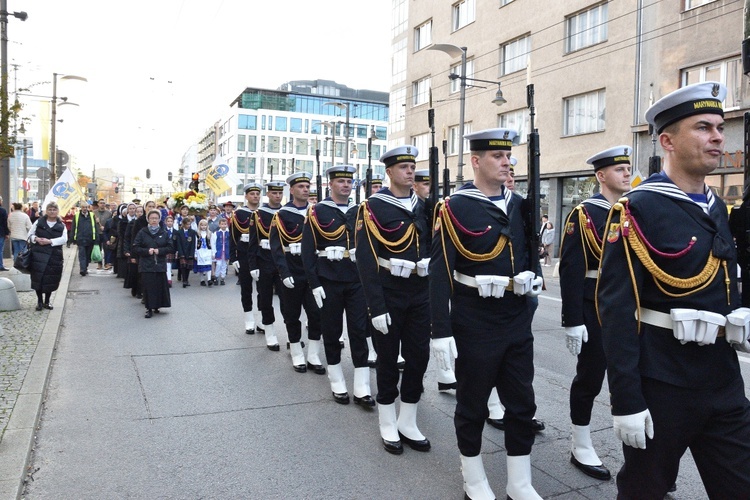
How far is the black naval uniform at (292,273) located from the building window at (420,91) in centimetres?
2876

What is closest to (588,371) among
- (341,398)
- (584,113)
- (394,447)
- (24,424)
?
(394,447)

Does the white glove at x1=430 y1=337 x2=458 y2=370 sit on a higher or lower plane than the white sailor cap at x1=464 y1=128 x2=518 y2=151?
lower

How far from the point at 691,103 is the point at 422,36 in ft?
117

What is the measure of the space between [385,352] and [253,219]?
169 inches

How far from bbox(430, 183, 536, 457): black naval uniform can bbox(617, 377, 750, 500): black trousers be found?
Answer: 1.04 m

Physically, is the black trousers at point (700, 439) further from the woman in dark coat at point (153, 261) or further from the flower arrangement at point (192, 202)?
the flower arrangement at point (192, 202)

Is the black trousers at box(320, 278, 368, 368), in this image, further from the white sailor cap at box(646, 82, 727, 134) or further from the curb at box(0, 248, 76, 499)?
the white sailor cap at box(646, 82, 727, 134)

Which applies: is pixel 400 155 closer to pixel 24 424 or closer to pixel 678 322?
pixel 678 322

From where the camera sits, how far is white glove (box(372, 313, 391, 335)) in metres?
4.75

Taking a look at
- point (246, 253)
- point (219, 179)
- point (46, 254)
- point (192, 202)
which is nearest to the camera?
point (246, 253)

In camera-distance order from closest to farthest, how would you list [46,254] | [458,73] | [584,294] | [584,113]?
[584,294], [46,254], [584,113], [458,73]

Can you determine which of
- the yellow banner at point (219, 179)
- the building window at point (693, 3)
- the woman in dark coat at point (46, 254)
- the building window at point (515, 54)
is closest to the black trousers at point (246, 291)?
the woman in dark coat at point (46, 254)

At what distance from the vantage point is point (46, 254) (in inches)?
428

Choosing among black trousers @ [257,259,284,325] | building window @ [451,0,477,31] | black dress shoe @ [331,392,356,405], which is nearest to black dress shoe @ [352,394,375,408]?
black dress shoe @ [331,392,356,405]
